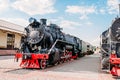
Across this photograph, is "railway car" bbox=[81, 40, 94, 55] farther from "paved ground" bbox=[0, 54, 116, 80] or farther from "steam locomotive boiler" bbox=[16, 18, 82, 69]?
"paved ground" bbox=[0, 54, 116, 80]

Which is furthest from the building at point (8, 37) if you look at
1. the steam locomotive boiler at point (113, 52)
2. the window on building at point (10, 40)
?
the steam locomotive boiler at point (113, 52)

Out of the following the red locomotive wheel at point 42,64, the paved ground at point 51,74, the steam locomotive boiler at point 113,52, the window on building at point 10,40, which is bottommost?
the paved ground at point 51,74

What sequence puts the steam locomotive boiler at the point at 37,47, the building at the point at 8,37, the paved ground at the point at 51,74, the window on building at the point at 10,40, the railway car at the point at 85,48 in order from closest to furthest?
the paved ground at the point at 51,74
the steam locomotive boiler at the point at 37,47
the building at the point at 8,37
the railway car at the point at 85,48
the window on building at the point at 10,40

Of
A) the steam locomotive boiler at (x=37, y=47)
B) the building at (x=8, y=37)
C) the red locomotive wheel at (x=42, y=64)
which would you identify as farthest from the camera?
the building at (x=8, y=37)

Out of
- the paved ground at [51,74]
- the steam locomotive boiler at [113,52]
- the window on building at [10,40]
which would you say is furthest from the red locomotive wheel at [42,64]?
the window on building at [10,40]

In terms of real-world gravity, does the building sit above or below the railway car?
above

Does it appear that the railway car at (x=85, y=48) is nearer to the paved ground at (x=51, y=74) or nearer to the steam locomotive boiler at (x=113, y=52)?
the paved ground at (x=51, y=74)

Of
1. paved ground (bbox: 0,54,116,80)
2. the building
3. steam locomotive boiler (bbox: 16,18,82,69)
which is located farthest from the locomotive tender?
the building

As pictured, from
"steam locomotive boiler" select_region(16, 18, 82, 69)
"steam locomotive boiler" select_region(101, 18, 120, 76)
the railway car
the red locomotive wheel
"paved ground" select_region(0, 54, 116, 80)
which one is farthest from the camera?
the railway car

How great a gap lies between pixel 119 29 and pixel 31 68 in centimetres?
602

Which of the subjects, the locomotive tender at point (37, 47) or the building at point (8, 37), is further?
the building at point (8, 37)

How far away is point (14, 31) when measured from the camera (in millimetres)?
33156

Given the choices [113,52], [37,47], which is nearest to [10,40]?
[37,47]

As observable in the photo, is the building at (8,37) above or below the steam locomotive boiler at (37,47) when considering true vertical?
above
